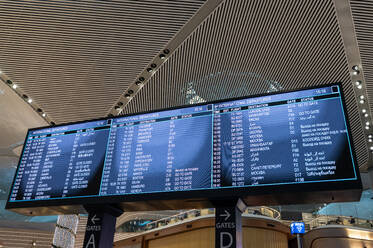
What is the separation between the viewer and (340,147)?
460 centimetres

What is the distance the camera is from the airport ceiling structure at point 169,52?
8.74 meters

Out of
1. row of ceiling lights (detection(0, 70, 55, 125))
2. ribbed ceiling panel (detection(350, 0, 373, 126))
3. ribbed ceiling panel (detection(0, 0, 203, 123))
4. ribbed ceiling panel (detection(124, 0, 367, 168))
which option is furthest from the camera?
row of ceiling lights (detection(0, 70, 55, 125))

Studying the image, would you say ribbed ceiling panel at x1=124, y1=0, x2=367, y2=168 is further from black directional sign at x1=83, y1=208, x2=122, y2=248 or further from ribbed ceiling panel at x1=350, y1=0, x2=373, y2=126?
black directional sign at x1=83, y1=208, x2=122, y2=248

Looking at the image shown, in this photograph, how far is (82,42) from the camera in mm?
9477

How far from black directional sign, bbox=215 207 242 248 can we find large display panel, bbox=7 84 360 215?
0.32 metres

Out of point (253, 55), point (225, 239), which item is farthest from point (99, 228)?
point (253, 55)

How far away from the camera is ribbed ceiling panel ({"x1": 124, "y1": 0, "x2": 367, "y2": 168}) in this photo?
895 cm

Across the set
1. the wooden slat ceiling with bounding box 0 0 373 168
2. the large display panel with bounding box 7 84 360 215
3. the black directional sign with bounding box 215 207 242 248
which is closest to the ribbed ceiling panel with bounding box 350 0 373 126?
the wooden slat ceiling with bounding box 0 0 373 168

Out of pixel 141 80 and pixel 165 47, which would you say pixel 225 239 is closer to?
pixel 165 47

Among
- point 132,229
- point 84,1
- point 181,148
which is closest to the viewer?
point 181,148

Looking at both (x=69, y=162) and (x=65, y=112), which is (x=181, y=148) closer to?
(x=69, y=162)

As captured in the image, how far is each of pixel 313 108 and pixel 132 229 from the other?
1440cm

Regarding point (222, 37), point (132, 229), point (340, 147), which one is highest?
point (222, 37)

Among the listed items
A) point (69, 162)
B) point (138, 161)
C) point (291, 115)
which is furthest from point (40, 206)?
point (291, 115)
